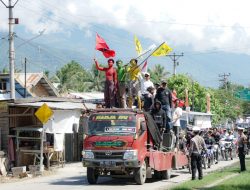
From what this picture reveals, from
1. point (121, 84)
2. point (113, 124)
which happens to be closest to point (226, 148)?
point (121, 84)

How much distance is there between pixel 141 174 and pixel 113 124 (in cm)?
194

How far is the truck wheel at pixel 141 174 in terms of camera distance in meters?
19.2

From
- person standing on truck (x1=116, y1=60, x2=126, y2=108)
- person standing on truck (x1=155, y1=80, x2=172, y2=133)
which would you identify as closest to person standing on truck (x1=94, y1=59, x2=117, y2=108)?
person standing on truck (x1=116, y1=60, x2=126, y2=108)

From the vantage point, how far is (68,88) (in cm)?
8569

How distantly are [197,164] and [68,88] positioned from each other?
2612 inches

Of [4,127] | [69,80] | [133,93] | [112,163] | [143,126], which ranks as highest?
[69,80]

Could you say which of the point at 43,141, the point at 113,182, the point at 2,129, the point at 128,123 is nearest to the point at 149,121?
the point at 128,123

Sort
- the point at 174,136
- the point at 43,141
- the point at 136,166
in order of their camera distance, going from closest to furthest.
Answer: the point at 136,166
the point at 174,136
the point at 43,141

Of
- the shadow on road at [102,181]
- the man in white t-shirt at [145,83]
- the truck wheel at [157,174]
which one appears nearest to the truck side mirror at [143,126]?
the shadow on road at [102,181]

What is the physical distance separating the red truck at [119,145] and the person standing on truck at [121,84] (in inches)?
50.0

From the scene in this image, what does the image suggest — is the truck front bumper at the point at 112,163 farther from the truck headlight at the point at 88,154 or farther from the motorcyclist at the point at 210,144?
the motorcyclist at the point at 210,144

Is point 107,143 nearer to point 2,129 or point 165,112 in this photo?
point 165,112

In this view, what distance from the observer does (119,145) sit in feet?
62.1

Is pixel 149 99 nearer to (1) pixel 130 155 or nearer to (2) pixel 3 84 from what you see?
(1) pixel 130 155
